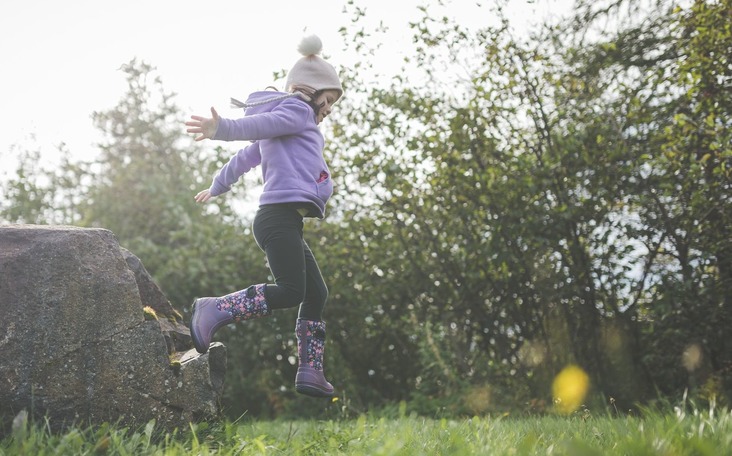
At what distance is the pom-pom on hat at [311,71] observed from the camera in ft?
12.1

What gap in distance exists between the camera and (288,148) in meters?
3.59

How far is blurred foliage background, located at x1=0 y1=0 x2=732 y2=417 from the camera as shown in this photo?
20.1 ft

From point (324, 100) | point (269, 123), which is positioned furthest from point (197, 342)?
point (324, 100)

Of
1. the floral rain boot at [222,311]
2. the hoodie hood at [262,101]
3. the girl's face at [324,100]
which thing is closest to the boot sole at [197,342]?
the floral rain boot at [222,311]

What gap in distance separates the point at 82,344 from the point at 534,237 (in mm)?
4340

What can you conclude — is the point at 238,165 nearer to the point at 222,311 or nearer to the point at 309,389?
the point at 222,311

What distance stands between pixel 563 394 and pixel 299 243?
159 inches

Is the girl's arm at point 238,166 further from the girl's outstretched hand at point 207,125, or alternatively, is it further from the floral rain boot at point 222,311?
→ the floral rain boot at point 222,311

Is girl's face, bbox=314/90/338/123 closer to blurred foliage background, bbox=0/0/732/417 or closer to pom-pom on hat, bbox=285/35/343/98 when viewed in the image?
pom-pom on hat, bbox=285/35/343/98

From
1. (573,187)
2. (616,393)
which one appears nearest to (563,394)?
(616,393)

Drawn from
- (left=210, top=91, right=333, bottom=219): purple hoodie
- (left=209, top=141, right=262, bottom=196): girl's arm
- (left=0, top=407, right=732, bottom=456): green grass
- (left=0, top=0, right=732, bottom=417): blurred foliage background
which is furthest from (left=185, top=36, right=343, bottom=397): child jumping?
(left=0, top=0, right=732, bottom=417): blurred foliage background

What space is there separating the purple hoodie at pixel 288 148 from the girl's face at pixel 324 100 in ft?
0.27

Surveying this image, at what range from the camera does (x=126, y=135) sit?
11883 millimetres

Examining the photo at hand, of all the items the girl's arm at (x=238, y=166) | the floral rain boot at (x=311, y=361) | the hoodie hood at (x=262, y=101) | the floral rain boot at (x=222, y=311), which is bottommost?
the floral rain boot at (x=311, y=361)
